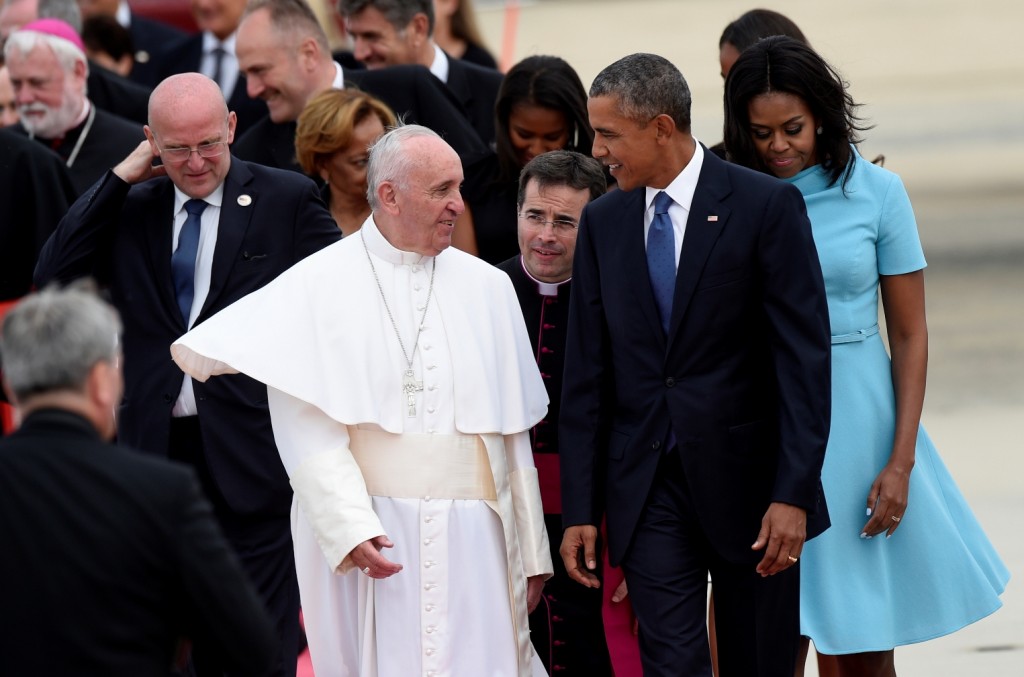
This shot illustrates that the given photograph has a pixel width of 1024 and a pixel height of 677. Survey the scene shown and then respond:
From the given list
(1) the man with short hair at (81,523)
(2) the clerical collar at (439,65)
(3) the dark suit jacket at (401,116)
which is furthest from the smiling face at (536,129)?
(1) the man with short hair at (81,523)

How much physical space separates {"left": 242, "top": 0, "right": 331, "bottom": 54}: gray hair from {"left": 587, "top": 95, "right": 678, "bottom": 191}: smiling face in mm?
2473

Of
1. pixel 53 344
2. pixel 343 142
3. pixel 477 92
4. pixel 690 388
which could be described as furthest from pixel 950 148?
pixel 53 344

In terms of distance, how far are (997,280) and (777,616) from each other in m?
7.44

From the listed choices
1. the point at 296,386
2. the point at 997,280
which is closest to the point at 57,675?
the point at 296,386

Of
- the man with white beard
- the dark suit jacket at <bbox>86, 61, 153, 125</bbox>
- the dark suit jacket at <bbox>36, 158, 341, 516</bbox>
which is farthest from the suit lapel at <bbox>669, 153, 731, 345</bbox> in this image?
the dark suit jacket at <bbox>86, 61, 153, 125</bbox>

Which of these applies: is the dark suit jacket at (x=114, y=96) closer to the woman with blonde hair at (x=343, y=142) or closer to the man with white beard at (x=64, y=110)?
the man with white beard at (x=64, y=110)

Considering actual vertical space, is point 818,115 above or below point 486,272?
above

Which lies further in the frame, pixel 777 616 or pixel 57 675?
pixel 777 616

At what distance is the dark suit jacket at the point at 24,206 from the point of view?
20.8 ft

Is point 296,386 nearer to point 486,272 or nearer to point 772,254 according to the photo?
point 486,272

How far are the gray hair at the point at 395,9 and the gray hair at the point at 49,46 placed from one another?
3.56ft

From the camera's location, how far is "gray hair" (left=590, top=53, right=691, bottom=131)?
4293 mm

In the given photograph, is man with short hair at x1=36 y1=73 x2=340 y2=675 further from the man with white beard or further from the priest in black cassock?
the man with white beard

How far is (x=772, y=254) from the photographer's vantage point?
4.23 meters
